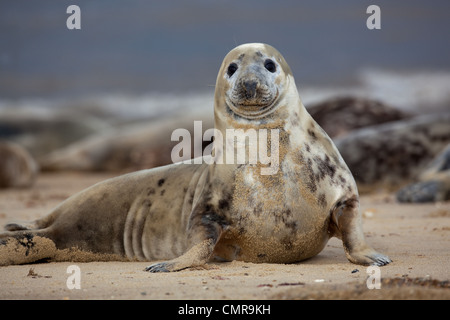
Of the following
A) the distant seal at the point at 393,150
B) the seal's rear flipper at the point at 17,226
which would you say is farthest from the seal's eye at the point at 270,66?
the distant seal at the point at 393,150

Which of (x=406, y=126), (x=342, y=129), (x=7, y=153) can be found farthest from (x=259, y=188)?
(x=7, y=153)

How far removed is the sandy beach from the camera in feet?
9.48

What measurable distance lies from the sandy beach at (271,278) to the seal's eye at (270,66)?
108 cm

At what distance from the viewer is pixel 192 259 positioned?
11.9ft

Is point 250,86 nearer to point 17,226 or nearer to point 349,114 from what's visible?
point 17,226

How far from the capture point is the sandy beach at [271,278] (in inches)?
114

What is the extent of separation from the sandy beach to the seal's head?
0.86 meters

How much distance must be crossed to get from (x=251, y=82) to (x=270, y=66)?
274 millimetres

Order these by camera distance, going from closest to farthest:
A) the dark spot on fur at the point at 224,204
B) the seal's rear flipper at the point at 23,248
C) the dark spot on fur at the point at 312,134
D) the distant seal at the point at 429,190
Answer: the dark spot on fur at the point at 224,204, the dark spot on fur at the point at 312,134, the seal's rear flipper at the point at 23,248, the distant seal at the point at 429,190

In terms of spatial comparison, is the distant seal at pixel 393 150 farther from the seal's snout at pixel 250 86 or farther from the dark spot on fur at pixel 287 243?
the seal's snout at pixel 250 86

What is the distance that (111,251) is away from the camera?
4438 millimetres

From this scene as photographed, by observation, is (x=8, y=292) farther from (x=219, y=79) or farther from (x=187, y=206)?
(x=219, y=79)

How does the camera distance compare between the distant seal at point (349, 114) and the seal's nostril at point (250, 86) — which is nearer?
the seal's nostril at point (250, 86)
